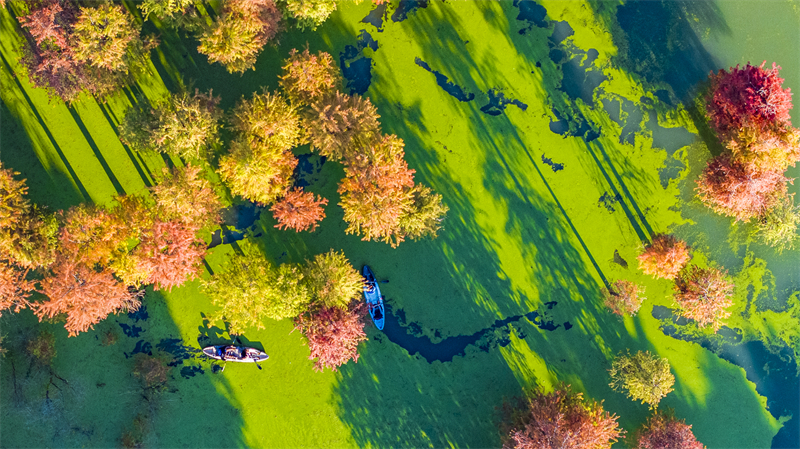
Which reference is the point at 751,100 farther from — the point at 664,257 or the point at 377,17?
the point at 377,17

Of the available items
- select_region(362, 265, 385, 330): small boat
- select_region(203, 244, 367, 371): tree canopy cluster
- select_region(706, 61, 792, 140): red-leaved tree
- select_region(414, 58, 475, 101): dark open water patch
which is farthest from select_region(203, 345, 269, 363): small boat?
select_region(706, 61, 792, 140): red-leaved tree

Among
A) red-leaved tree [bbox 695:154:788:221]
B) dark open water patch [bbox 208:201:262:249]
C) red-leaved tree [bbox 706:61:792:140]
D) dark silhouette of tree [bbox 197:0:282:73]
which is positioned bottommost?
red-leaved tree [bbox 695:154:788:221]

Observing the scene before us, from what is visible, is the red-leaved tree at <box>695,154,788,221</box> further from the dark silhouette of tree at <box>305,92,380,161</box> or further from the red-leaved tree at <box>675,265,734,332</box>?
the dark silhouette of tree at <box>305,92,380,161</box>

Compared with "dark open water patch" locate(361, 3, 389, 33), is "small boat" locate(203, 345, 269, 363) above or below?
below

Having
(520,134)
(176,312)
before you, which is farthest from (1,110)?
(520,134)

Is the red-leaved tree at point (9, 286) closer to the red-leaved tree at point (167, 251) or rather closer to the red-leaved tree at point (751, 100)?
the red-leaved tree at point (167, 251)
